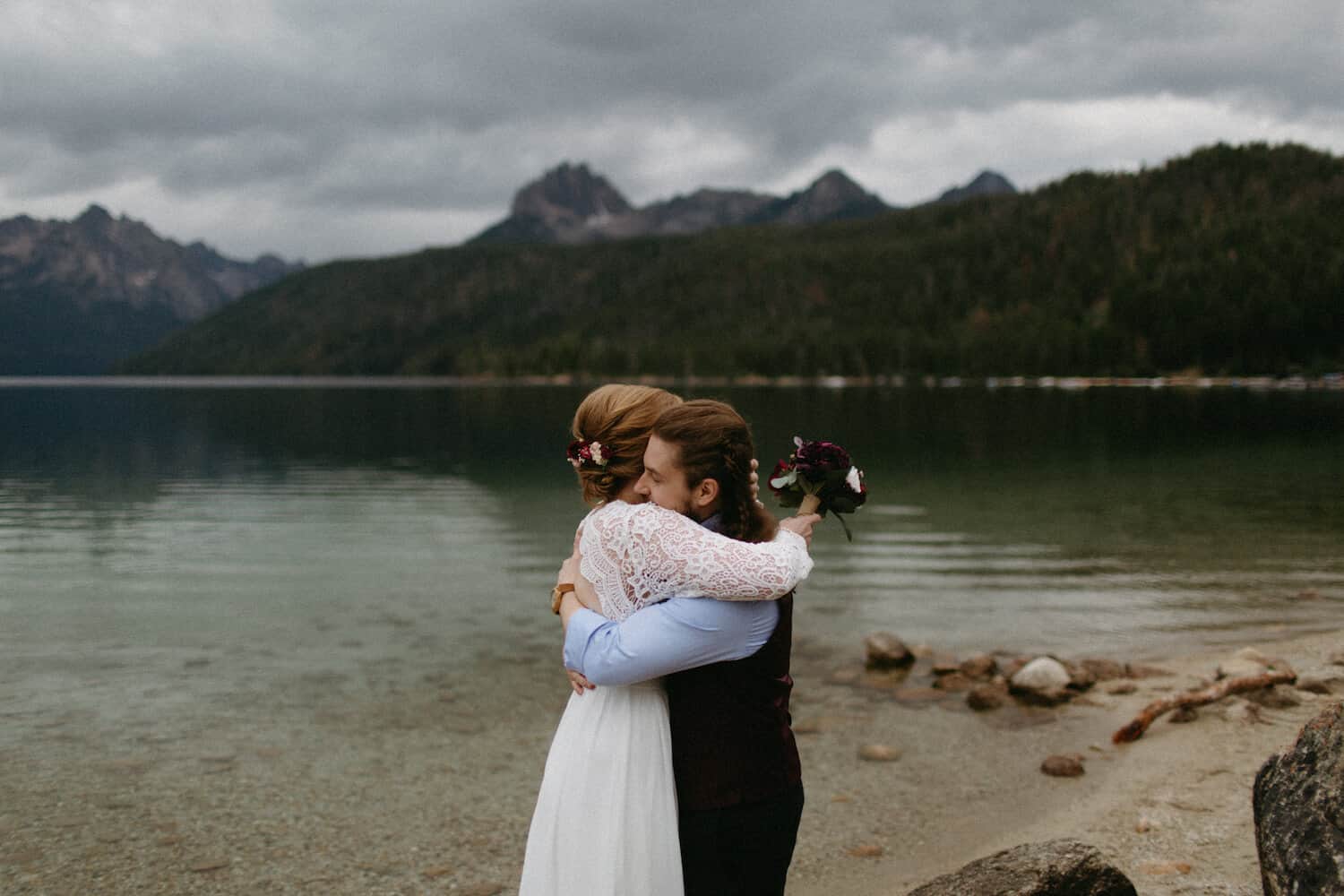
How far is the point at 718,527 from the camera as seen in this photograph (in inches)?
140

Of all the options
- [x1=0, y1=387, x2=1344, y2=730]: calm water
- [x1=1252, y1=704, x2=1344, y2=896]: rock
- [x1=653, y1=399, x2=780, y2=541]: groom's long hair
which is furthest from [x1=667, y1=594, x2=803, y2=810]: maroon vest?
[x1=0, y1=387, x2=1344, y2=730]: calm water

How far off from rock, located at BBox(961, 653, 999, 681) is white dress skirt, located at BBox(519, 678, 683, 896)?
9.90 m

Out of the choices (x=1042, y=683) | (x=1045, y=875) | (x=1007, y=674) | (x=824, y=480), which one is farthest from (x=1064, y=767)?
(x=824, y=480)

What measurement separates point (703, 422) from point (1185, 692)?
9.36 m

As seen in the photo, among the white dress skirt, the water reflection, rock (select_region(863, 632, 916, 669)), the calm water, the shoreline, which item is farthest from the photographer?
the water reflection

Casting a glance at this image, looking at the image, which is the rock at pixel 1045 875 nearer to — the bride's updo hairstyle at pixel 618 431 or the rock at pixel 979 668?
the bride's updo hairstyle at pixel 618 431

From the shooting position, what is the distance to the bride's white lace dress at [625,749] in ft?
10.9

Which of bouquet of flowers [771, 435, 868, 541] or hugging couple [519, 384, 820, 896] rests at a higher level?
bouquet of flowers [771, 435, 868, 541]

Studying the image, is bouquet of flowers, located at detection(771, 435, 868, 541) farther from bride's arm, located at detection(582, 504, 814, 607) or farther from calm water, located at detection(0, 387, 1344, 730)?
calm water, located at detection(0, 387, 1344, 730)

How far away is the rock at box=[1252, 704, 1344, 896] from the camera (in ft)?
14.5

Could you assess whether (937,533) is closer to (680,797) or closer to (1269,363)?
(680,797)

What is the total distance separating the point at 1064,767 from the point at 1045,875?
4565 millimetres

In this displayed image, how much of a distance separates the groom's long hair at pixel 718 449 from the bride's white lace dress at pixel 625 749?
16cm

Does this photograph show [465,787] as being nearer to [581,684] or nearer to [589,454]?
[581,684]
